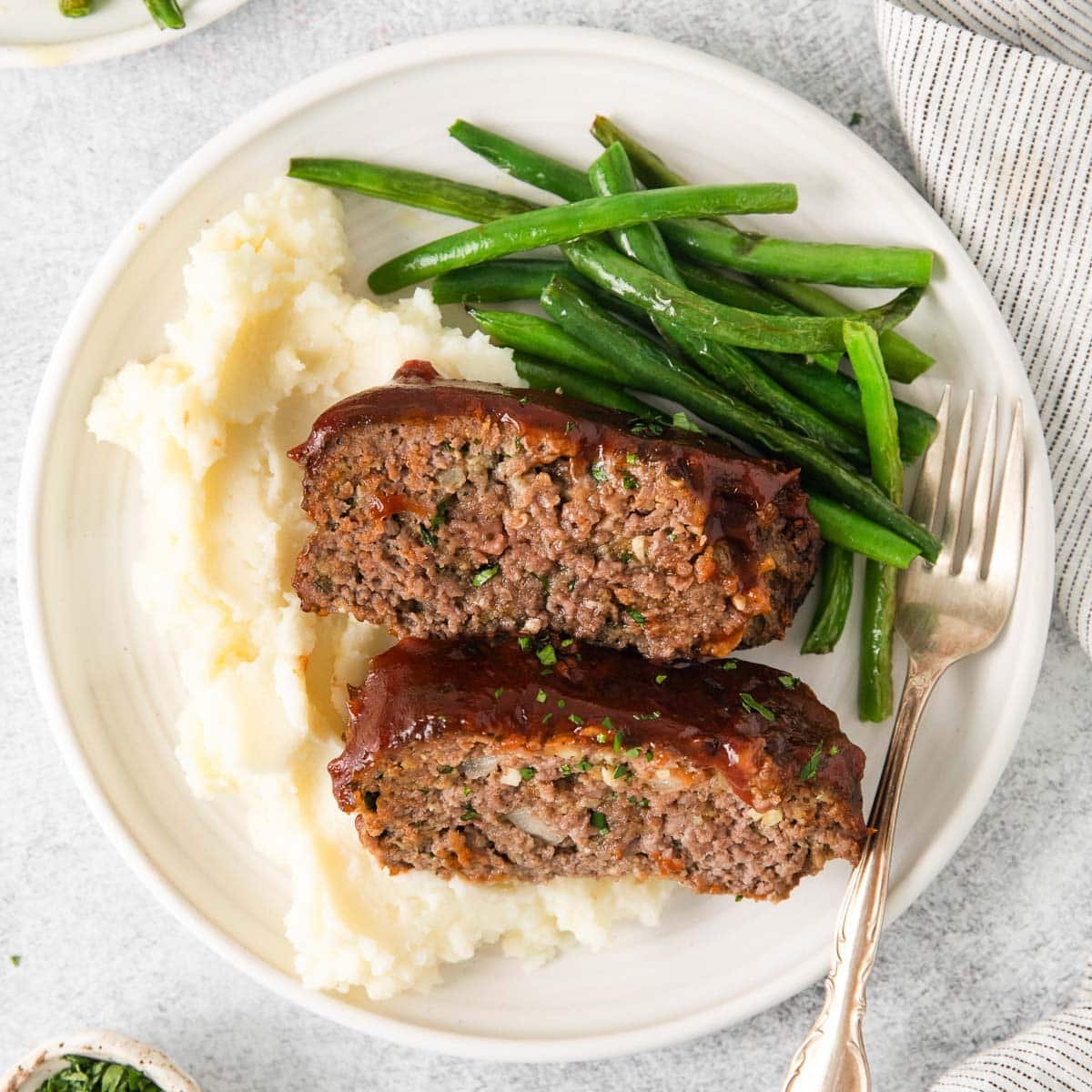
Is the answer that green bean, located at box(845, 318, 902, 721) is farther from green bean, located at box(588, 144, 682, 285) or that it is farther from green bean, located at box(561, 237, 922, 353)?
green bean, located at box(588, 144, 682, 285)

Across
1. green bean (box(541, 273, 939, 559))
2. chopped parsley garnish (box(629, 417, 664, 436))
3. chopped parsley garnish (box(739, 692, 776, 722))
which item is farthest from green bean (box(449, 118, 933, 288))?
chopped parsley garnish (box(739, 692, 776, 722))

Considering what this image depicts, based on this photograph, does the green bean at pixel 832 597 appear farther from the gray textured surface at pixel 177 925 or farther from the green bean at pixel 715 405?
the gray textured surface at pixel 177 925

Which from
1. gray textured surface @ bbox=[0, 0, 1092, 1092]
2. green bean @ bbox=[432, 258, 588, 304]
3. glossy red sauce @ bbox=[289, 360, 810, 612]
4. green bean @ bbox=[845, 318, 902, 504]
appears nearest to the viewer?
glossy red sauce @ bbox=[289, 360, 810, 612]

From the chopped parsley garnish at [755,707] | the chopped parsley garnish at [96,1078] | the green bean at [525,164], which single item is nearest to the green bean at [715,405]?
the green bean at [525,164]

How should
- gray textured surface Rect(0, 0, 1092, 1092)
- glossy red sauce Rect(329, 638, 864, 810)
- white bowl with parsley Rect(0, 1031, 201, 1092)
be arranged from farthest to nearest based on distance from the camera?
1. gray textured surface Rect(0, 0, 1092, 1092)
2. white bowl with parsley Rect(0, 1031, 201, 1092)
3. glossy red sauce Rect(329, 638, 864, 810)

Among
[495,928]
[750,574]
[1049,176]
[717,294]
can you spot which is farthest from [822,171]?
[495,928]

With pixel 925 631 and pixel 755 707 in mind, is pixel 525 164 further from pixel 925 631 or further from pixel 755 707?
pixel 925 631

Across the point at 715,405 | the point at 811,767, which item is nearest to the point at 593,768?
the point at 811,767
